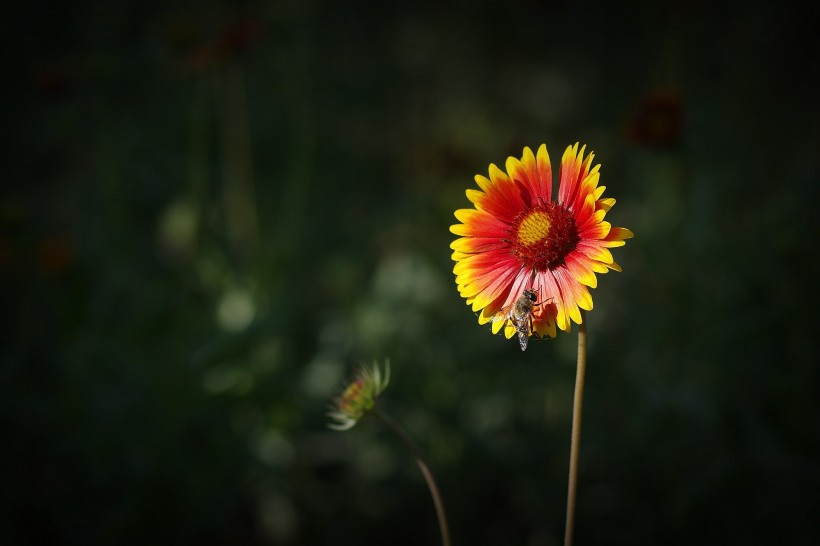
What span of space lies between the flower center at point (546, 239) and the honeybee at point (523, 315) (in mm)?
48

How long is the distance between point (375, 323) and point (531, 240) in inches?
39.6

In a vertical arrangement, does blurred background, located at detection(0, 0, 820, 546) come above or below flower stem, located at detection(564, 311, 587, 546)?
above

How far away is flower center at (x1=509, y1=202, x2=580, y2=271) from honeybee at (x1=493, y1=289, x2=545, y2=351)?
5cm

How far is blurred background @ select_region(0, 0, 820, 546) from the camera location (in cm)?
142

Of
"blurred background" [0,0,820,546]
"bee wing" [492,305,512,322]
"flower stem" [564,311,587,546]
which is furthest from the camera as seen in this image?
"blurred background" [0,0,820,546]

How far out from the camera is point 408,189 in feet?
7.82

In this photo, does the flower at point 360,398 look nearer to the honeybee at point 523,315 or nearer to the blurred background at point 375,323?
the honeybee at point 523,315

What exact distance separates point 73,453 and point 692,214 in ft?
5.55

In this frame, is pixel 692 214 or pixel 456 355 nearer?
pixel 692 214

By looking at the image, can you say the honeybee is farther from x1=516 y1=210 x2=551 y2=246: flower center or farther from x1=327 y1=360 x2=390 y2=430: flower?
x1=327 y1=360 x2=390 y2=430: flower

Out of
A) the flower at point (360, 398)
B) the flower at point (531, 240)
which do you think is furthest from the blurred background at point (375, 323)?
the flower at point (360, 398)

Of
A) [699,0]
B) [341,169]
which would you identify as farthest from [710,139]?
[341,169]

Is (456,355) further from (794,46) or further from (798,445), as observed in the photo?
(794,46)

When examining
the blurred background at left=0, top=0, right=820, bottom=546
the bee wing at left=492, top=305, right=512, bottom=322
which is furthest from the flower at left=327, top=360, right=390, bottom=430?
the blurred background at left=0, top=0, right=820, bottom=546
